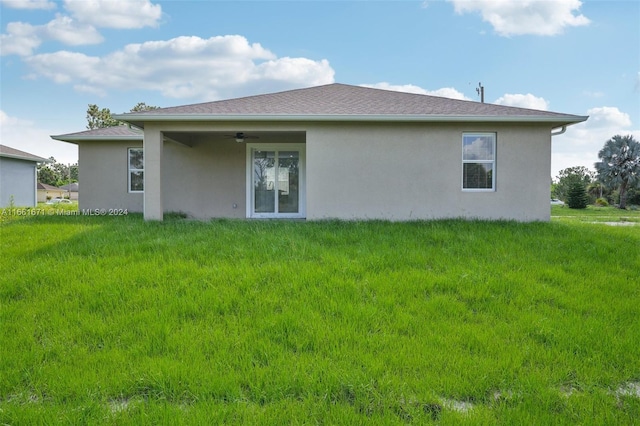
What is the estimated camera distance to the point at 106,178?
1338 cm

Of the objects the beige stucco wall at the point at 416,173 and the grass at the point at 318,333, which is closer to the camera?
the grass at the point at 318,333

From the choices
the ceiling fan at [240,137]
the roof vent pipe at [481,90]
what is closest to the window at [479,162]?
the ceiling fan at [240,137]

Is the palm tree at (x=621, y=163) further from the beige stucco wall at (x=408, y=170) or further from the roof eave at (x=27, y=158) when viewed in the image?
the roof eave at (x=27, y=158)

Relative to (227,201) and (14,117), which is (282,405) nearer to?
(227,201)

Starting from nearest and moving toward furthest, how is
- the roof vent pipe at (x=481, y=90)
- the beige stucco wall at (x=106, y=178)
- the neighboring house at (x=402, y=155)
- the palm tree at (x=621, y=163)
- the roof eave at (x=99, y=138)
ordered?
the neighboring house at (x=402, y=155) → the roof eave at (x=99, y=138) → the beige stucco wall at (x=106, y=178) → the roof vent pipe at (x=481, y=90) → the palm tree at (x=621, y=163)

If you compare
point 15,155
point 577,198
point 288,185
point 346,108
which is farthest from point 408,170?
point 577,198

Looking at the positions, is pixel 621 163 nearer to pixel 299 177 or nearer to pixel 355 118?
pixel 299 177

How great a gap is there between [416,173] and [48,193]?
57.8 m

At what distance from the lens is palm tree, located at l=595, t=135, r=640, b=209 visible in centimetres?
2891

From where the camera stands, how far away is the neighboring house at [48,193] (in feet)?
160

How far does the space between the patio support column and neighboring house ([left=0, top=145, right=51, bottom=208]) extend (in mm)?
13718

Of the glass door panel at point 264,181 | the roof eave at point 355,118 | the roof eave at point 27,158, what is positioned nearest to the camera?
the roof eave at point 355,118

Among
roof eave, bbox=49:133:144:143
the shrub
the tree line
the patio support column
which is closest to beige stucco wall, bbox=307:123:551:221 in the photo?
the patio support column

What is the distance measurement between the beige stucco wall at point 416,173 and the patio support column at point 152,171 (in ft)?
13.1
